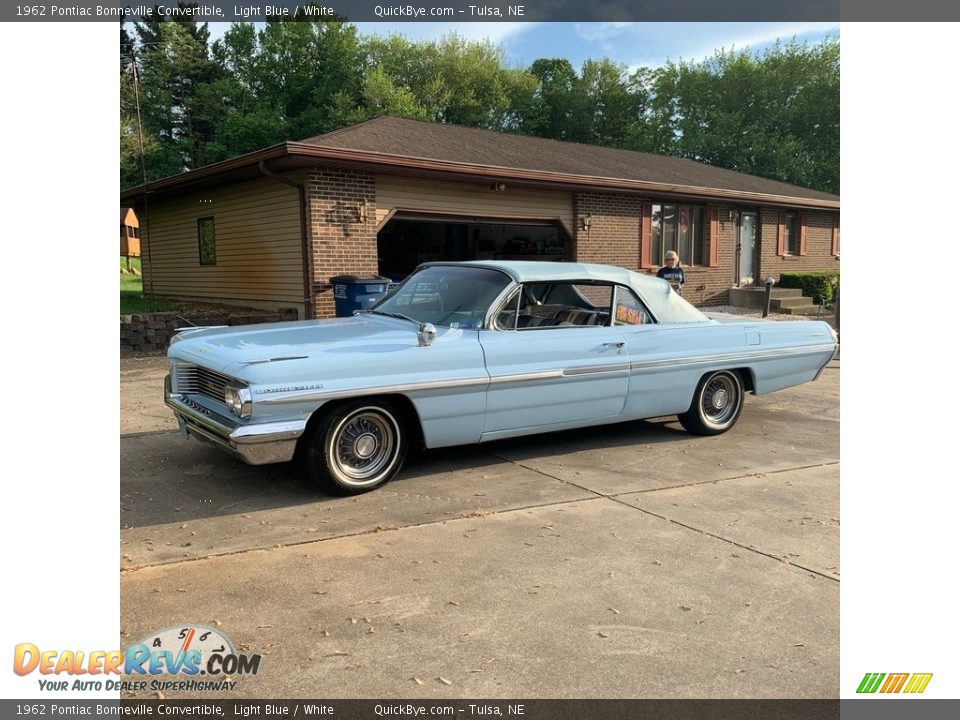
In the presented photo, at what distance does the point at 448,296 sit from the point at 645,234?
12.0 metres

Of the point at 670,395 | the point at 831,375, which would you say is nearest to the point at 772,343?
the point at 670,395

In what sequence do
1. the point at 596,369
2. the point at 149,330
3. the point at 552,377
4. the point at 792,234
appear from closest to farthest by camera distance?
the point at 552,377 < the point at 596,369 < the point at 149,330 < the point at 792,234

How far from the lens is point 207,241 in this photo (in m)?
16.4

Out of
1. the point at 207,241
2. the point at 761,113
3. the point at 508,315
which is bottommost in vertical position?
the point at 508,315

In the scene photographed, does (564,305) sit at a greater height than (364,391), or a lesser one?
greater

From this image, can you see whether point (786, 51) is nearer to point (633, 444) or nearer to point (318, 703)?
point (633, 444)

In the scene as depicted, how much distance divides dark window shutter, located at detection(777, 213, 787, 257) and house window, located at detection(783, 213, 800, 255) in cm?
11

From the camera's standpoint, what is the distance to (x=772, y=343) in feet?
22.8

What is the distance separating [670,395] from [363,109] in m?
33.5

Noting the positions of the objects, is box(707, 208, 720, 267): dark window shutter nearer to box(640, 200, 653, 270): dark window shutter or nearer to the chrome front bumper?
box(640, 200, 653, 270): dark window shutter

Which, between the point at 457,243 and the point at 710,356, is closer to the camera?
the point at 710,356

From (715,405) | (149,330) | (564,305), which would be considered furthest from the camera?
(149,330)

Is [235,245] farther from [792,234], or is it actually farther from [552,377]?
[792,234]

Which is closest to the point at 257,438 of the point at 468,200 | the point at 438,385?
the point at 438,385
